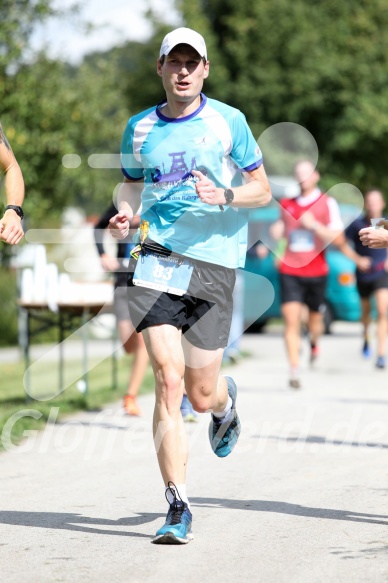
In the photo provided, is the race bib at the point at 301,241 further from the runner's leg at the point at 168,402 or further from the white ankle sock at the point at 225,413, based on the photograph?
the runner's leg at the point at 168,402

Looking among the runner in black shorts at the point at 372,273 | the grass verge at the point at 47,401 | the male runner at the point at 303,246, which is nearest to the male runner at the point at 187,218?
the grass verge at the point at 47,401

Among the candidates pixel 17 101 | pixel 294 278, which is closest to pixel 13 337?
pixel 17 101

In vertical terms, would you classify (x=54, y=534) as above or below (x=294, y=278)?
below

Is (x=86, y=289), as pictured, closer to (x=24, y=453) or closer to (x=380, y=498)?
(x=24, y=453)

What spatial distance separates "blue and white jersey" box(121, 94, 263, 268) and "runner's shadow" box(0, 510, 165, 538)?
132cm

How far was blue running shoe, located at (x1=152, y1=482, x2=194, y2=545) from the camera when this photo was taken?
5.31 meters

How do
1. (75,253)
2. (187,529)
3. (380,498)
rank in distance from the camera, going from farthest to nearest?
(75,253)
(380,498)
(187,529)

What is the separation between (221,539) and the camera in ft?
17.9

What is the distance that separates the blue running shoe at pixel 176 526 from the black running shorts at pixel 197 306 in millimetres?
766

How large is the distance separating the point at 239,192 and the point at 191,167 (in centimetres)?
27

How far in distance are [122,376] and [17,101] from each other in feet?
13.9

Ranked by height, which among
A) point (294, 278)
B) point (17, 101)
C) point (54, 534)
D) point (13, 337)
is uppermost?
point (17, 101)

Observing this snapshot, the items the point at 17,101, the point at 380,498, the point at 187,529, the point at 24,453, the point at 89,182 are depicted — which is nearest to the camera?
the point at 187,529

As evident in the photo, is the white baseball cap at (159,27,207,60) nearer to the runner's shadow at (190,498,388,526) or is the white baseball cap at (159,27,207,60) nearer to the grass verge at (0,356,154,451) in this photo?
the runner's shadow at (190,498,388,526)
